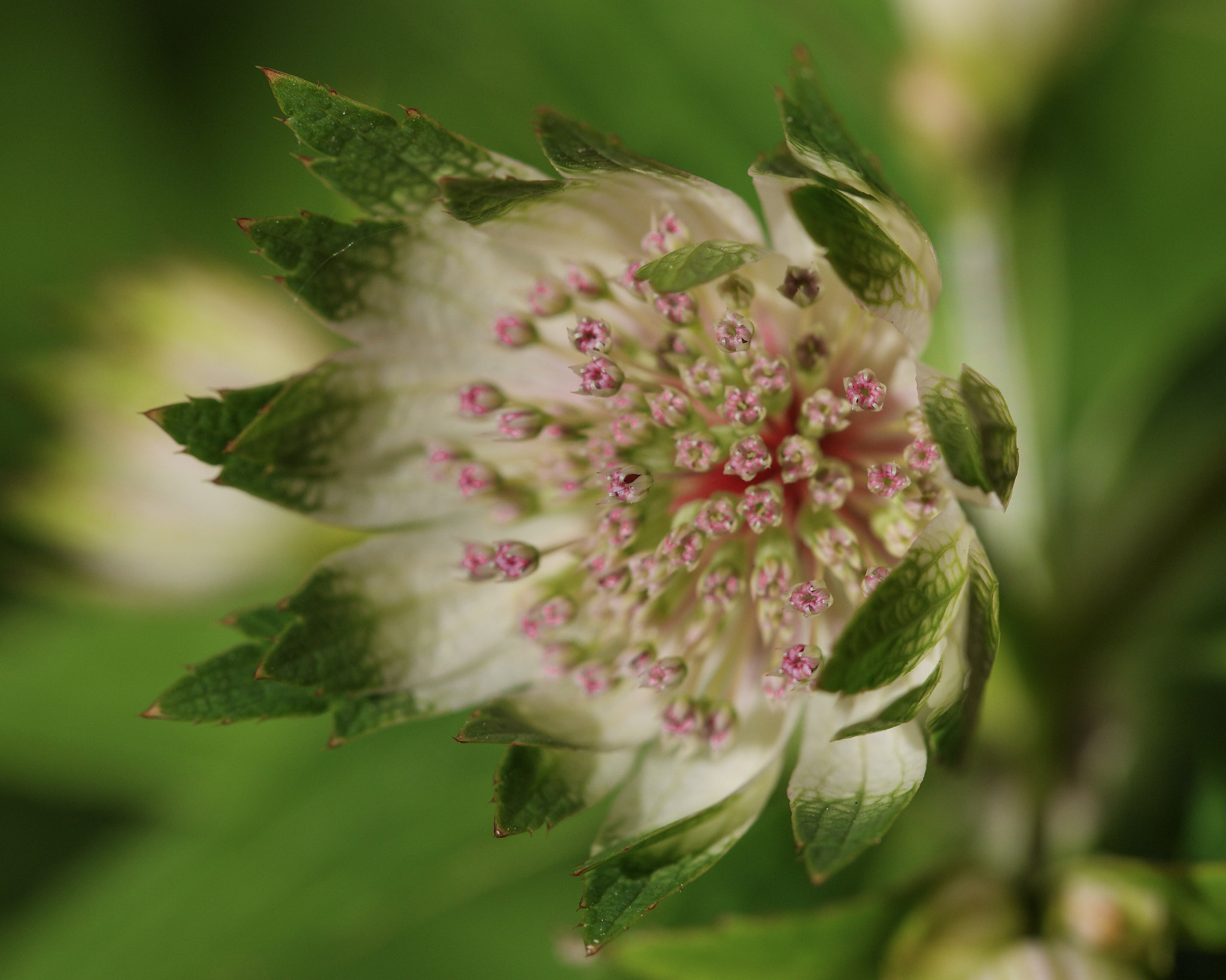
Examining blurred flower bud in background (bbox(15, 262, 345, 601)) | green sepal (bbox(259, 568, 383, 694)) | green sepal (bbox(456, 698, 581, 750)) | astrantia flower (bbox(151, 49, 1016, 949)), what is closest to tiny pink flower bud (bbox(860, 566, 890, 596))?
astrantia flower (bbox(151, 49, 1016, 949))

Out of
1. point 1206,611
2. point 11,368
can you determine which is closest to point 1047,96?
point 1206,611

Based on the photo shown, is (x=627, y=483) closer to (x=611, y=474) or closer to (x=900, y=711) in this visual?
(x=611, y=474)

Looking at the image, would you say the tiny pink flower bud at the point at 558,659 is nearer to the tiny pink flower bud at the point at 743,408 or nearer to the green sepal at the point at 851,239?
the tiny pink flower bud at the point at 743,408

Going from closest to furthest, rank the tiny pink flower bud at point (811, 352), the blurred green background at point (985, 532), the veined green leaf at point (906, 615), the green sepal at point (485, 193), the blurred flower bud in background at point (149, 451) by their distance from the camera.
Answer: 1. the veined green leaf at point (906, 615)
2. the green sepal at point (485, 193)
3. the tiny pink flower bud at point (811, 352)
4. the blurred green background at point (985, 532)
5. the blurred flower bud in background at point (149, 451)

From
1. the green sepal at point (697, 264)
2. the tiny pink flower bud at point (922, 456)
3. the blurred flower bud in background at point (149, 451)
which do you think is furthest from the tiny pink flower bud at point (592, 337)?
the blurred flower bud in background at point (149, 451)

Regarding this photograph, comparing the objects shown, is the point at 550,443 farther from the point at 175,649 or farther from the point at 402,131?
the point at 175,649

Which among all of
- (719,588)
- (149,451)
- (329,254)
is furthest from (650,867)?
(149,451)

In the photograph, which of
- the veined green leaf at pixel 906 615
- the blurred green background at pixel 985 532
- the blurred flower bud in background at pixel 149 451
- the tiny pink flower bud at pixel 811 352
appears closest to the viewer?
the veined green leaf at pixel 906 615
